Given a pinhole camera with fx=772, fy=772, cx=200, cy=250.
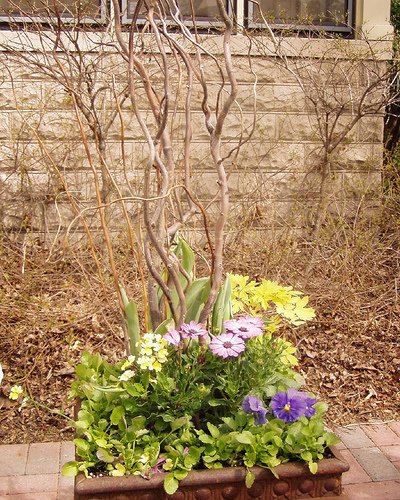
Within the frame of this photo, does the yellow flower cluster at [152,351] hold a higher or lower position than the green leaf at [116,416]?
higher

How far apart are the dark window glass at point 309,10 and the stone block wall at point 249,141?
354 mm

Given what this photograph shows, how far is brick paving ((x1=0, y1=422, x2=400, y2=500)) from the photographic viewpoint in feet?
11.2

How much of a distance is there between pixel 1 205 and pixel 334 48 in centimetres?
299

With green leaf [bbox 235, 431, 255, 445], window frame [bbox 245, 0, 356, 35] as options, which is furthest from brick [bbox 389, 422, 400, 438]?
window frame [bbox 245, 0, 356, 35]

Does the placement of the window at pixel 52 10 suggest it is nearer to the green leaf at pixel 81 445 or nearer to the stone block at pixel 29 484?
the stone block at pixel 29 484

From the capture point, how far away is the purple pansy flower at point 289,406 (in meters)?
2.25

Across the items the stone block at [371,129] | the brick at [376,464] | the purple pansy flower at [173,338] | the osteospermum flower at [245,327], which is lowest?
the brick at [376,464]

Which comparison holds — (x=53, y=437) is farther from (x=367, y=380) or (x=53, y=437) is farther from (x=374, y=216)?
(x=374, y=216)

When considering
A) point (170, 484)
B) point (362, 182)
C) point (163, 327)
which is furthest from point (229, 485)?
point (362, 182)

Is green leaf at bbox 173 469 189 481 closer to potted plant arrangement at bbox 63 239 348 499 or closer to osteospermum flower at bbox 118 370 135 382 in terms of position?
potted plant arrangement at bbox 63 239 348 499

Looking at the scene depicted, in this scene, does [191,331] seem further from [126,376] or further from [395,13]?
[395,13]

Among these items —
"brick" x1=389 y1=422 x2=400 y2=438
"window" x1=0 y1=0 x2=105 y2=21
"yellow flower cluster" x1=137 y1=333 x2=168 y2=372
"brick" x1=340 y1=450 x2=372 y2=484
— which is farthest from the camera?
"window" x1=0 y1=0 x2=105 y2=21

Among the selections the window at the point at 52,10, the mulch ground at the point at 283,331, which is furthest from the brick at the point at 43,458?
the window at the point at 52,10

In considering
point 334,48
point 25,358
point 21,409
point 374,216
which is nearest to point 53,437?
point 21,409
